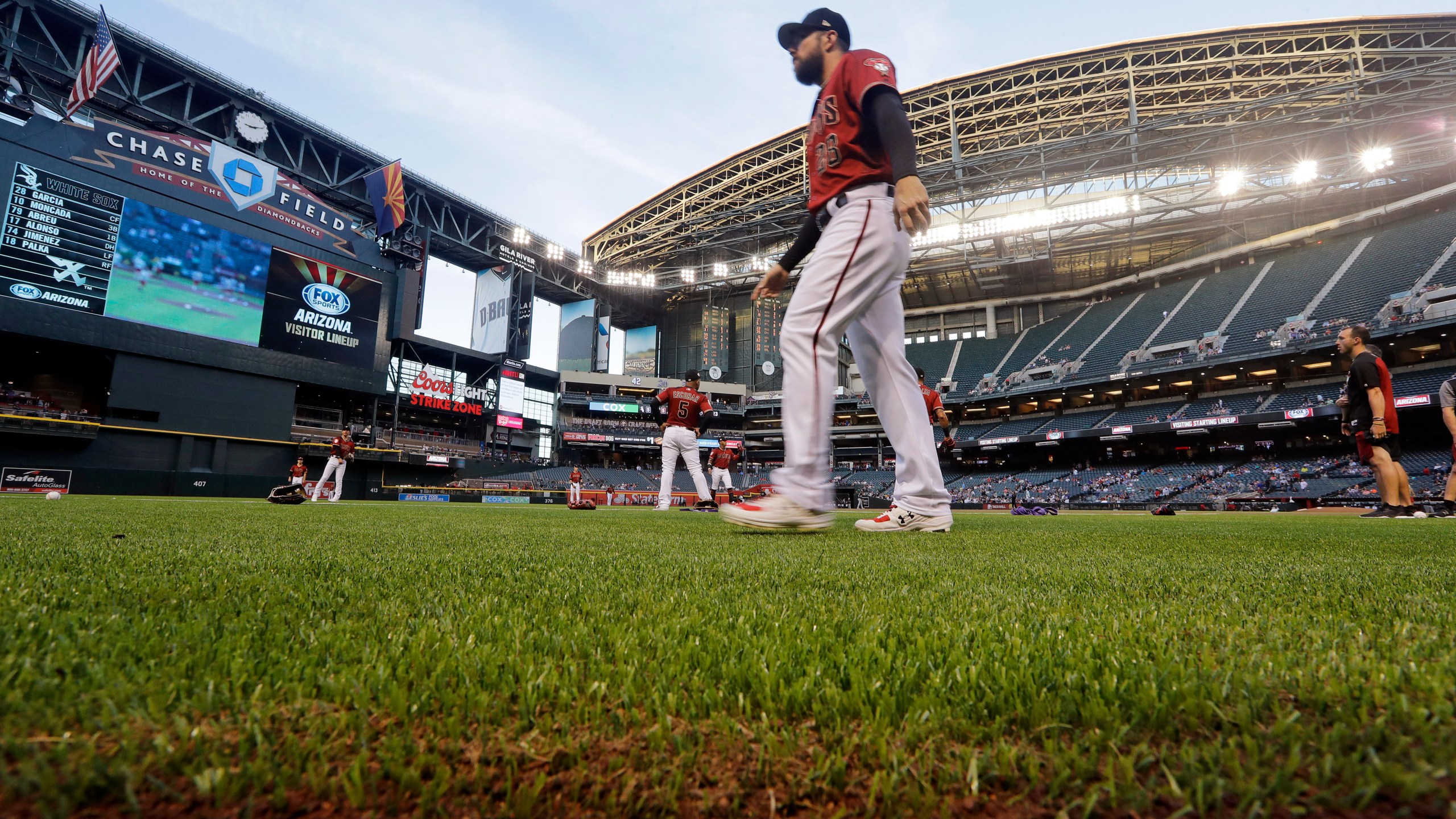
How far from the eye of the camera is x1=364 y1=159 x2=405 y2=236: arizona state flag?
2550cm

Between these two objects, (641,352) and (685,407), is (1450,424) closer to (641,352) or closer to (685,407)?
(685,407)

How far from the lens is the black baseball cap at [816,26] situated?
324cm

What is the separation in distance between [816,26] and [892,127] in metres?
0.91

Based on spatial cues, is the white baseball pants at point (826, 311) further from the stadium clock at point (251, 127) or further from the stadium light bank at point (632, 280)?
the stadium light bank at point (632, 280)

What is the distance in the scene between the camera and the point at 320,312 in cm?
2497

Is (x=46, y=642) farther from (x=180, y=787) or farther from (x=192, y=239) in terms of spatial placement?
(x=192, y=239)

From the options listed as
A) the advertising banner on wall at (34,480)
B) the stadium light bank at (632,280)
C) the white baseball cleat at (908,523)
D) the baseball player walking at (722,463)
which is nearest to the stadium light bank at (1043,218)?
the stadium light bank at (632,280)

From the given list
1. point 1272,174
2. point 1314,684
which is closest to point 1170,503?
point 1272,174

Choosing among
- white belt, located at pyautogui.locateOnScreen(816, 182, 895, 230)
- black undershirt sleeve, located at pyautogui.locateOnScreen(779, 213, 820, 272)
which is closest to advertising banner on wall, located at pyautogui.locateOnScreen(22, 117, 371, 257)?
black undershirt sleeve, located at pyautogui.locateOnScreen(779, 213, 820, 272)

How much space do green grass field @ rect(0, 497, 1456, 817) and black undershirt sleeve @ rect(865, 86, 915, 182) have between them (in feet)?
6.52

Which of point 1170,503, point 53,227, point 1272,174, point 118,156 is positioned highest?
point 1272,174

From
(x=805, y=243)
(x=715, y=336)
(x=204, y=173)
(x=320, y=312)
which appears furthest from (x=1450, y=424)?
(x=715, y=336)

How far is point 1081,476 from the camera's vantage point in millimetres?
28250

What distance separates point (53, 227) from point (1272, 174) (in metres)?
45.4
